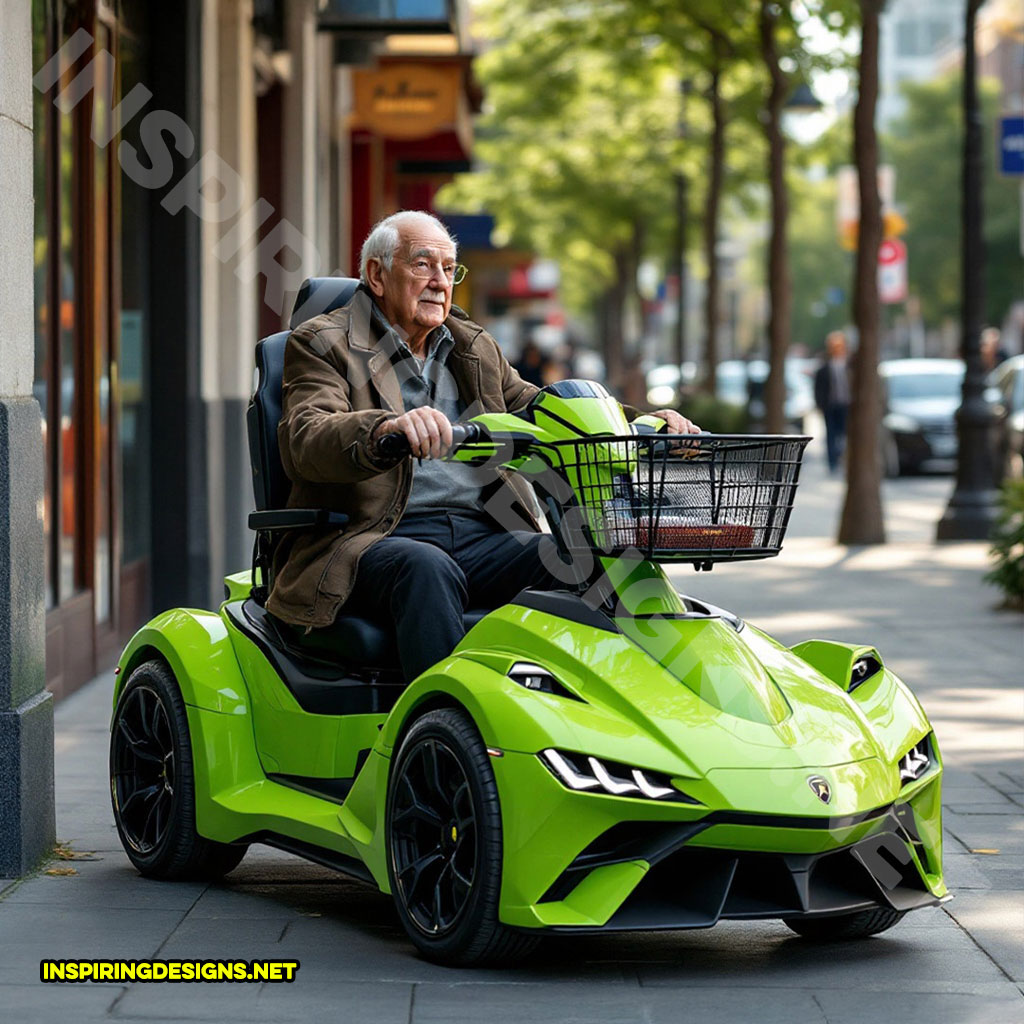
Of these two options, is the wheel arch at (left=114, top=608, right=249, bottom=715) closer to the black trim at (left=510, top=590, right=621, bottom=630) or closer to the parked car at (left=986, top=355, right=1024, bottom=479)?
the black trim at (left=510, top=590, right=621, bottom=630)

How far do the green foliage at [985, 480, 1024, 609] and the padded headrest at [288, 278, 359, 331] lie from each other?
7493 mm

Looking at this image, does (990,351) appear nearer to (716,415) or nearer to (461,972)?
(716,415)

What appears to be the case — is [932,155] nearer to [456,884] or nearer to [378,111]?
[378,111]

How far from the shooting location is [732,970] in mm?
4750

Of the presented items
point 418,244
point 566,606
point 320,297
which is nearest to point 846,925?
point 566,606

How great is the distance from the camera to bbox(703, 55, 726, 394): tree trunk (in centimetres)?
2861

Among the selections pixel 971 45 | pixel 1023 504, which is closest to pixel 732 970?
pixel 1023 504

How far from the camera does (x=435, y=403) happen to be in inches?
222

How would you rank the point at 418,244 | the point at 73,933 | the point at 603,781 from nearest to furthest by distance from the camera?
the point at 603,781
the point at 73,933
the point at 418,244

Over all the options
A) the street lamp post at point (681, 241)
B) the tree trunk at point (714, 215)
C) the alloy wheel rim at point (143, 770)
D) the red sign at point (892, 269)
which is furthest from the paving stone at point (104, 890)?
the street lamp post at point (681, 241)

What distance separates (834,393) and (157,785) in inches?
956

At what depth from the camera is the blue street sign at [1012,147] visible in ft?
56.6

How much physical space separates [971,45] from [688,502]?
609 inches

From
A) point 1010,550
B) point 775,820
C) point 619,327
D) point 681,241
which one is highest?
point 681,241
